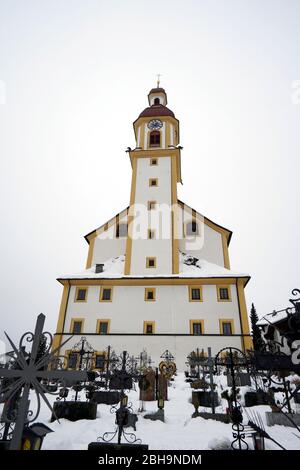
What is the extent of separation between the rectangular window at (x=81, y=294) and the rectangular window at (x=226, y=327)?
1130 cm

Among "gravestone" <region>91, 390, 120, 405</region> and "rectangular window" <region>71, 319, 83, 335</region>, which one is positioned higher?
"rectangular window" <region>71, 319, 83, 335</region>

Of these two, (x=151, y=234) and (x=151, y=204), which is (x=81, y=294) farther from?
(x=151, y=204)

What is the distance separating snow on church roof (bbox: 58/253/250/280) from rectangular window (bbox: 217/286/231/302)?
1.05 meters

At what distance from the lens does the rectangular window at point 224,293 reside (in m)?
22.5

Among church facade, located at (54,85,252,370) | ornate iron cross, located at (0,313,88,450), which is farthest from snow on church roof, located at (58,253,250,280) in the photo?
ornate iron cross, located at (0,313,88,450)

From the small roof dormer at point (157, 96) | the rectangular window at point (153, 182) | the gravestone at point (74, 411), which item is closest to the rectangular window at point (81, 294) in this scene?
the rectangular window at point (153, 182)

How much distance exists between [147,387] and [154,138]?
90.7 ft

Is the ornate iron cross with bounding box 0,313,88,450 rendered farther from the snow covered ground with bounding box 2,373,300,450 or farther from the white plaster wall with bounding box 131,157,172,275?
the white plaster wall with bounding box 131,157,172,275

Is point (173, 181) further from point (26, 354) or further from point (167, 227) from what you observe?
point (26, 354)

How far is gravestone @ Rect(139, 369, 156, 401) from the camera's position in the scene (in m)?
10.0

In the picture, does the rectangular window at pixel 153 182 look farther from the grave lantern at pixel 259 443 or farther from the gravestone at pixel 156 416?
the grave lantern at pixel 259 443

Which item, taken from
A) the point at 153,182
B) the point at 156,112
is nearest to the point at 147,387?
the point at 153,182
